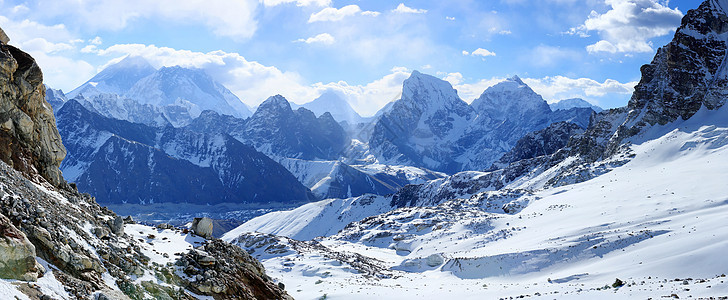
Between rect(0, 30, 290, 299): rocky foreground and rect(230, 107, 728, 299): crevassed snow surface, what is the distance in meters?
16.4

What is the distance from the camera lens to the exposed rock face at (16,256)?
16.9 metres

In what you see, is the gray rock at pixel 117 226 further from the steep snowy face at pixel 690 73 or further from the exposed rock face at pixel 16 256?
the steep snowy face at pixel 690 73

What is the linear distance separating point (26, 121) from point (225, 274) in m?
13.9

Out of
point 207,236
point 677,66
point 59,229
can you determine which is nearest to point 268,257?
point 207,236

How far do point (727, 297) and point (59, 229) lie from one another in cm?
2910

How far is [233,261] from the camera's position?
99.8 ft

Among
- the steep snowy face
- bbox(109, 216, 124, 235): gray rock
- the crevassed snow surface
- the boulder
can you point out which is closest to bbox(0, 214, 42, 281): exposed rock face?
bbox(109, 216, 124, 235): gray rock

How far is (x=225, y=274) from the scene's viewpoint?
27859mm

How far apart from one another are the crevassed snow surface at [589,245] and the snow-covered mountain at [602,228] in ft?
0.72

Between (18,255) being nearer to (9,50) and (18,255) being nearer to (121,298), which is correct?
(121,298)

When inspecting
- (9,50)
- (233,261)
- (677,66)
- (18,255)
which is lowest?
(233,261)

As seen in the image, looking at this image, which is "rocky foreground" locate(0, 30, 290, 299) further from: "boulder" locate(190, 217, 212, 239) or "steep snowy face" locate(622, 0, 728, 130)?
"steep snowy face" locate(622, 0, 728, 130)

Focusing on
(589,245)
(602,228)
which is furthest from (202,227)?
(602,228)

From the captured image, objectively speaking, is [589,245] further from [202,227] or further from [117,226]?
[117,226]
